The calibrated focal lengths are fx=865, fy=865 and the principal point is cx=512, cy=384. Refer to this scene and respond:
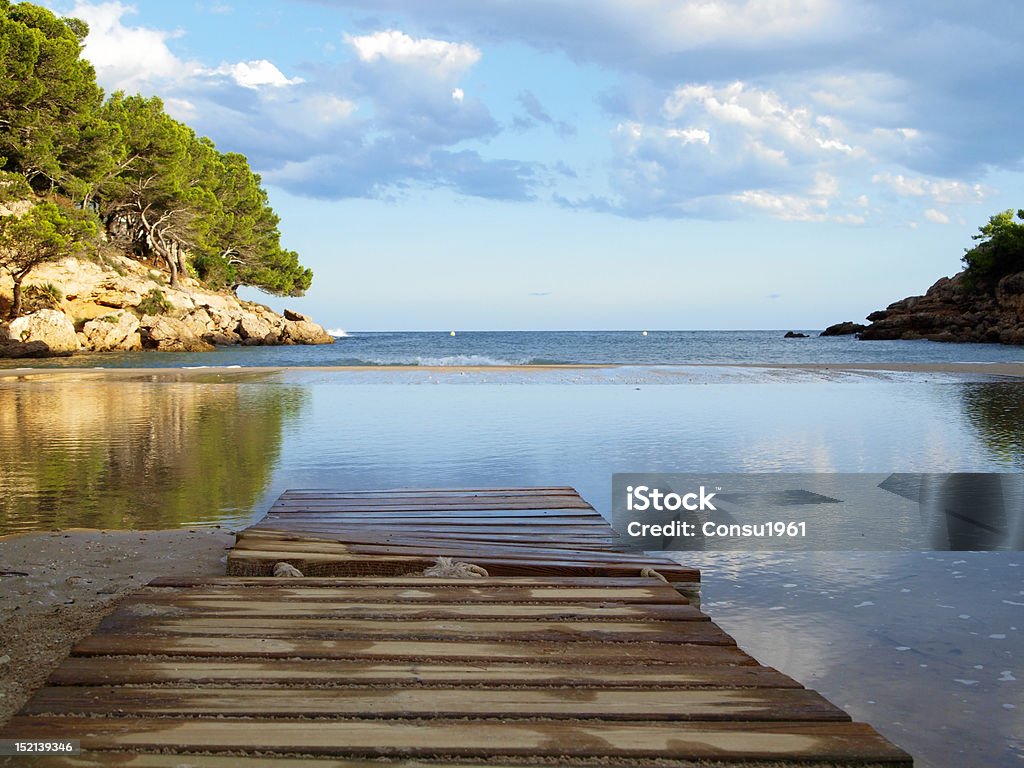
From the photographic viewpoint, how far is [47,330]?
3731cm

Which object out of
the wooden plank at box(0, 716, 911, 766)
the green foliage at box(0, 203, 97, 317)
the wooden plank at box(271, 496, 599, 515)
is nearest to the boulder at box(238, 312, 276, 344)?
the green foliage at box(0, 203, 97, 317)

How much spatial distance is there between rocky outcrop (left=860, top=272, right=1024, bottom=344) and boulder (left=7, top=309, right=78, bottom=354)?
50.1 metres

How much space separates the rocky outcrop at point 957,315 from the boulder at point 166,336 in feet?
151

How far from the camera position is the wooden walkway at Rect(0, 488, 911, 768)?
2.01 meters

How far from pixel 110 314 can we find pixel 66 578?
42.1m

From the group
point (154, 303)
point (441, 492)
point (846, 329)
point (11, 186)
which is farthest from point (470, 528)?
point (846, 329)

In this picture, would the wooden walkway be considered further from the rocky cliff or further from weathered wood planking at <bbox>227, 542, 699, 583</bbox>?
the rocky cliff

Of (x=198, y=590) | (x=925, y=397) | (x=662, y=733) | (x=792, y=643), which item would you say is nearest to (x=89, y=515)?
(x=198, y=590)

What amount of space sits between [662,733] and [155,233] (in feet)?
182

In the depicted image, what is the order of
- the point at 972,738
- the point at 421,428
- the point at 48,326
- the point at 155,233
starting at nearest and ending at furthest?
the point at 972,738 < the point at 421,428 < the point at 48,326 < the point at 155,233

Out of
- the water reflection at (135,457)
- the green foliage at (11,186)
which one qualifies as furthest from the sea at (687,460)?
the green foliage at (11,186)

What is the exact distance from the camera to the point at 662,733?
2.09 metres

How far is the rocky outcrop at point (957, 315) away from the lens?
5497 centimetres

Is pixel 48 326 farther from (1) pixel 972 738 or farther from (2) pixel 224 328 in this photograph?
(1) pixel 972 738
